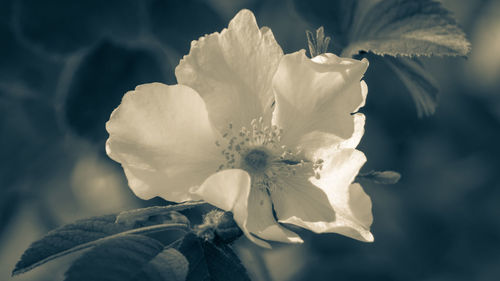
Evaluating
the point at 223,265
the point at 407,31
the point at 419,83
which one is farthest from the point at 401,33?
the point at 223,265

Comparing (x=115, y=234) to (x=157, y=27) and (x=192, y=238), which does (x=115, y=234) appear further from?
(x=157, y=27)

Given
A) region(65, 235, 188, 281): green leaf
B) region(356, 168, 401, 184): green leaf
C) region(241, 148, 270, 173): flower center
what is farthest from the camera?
region(241, 148, 270, 173): flower center

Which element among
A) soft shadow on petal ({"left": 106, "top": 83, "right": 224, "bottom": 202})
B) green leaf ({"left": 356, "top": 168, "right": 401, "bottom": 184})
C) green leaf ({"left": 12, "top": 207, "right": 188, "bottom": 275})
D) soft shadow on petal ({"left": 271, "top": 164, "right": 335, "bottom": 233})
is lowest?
green leaf ({"left": 356, "top": 168, "right": 401, "bottom": 184})

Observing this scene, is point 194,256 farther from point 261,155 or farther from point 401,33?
point 401,33

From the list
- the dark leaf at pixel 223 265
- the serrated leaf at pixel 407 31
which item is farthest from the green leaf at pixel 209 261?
the serrated leaf at pixel 407 31

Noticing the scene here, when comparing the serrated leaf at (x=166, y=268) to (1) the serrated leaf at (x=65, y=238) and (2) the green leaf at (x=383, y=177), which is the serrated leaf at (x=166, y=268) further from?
(2) the green leaf at (x=383, y=177)

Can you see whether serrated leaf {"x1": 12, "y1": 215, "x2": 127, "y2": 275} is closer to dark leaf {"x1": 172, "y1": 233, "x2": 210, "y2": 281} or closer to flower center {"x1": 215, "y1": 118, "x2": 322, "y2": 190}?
dark leaf {"x1": 172, "y1": 233, "x2": 210, "y2": 281}

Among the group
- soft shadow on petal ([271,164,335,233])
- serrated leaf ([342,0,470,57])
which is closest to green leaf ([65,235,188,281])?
soft shadow on petal ([271,164,335,233])

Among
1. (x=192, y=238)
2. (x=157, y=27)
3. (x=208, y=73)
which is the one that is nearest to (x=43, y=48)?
(x=157, y=27)
